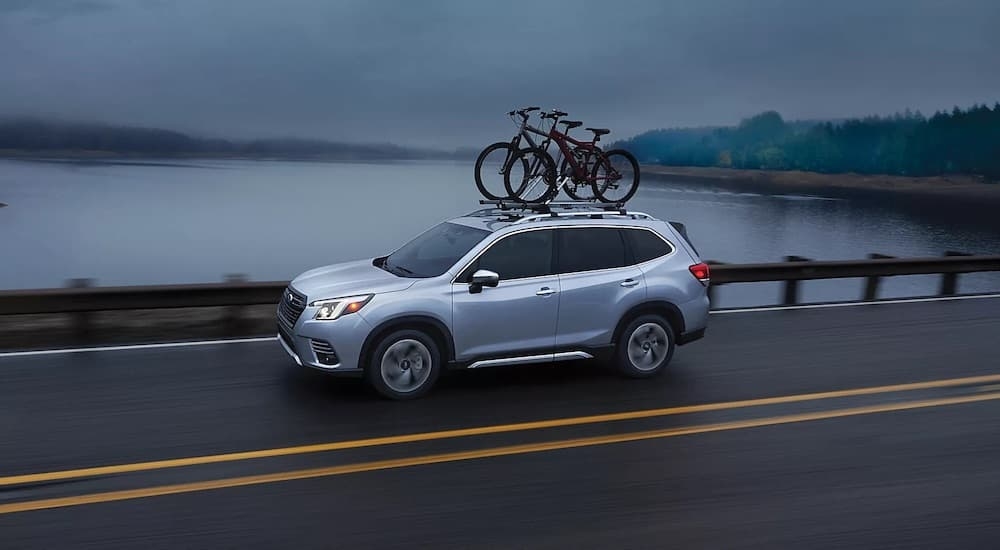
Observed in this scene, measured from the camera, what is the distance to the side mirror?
7.80 m

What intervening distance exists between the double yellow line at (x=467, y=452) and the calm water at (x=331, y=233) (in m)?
3.72


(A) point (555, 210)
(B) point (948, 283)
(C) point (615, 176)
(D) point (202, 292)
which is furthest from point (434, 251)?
(B) point (948, 283)

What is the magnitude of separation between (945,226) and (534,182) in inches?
1163

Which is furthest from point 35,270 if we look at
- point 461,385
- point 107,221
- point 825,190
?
point 107,221

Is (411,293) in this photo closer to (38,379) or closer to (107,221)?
(38,379)

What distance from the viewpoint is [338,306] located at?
7559 mm

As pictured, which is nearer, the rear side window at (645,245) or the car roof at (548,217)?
the car roof at (548,217)

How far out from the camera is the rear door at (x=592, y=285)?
829 centimetres

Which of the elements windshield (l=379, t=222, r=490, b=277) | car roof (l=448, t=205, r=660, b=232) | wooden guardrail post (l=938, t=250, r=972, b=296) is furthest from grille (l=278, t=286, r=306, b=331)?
wooden guardrail post (l=938, t=250, r=972, b=296)

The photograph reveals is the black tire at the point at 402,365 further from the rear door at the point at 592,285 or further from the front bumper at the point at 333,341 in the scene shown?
the rear door at the point at 592,285

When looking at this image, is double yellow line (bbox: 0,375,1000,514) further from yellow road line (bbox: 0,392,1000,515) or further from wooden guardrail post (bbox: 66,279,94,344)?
wooden guardrail post (bbox: 66,279,94,344)

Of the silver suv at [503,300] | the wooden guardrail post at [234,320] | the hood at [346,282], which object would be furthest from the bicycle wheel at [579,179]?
the wooden guardrail post at [234,320]

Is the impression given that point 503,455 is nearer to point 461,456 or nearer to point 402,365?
point 461,456

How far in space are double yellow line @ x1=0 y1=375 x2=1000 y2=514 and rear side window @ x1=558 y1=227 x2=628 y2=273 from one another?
5.40 feet
